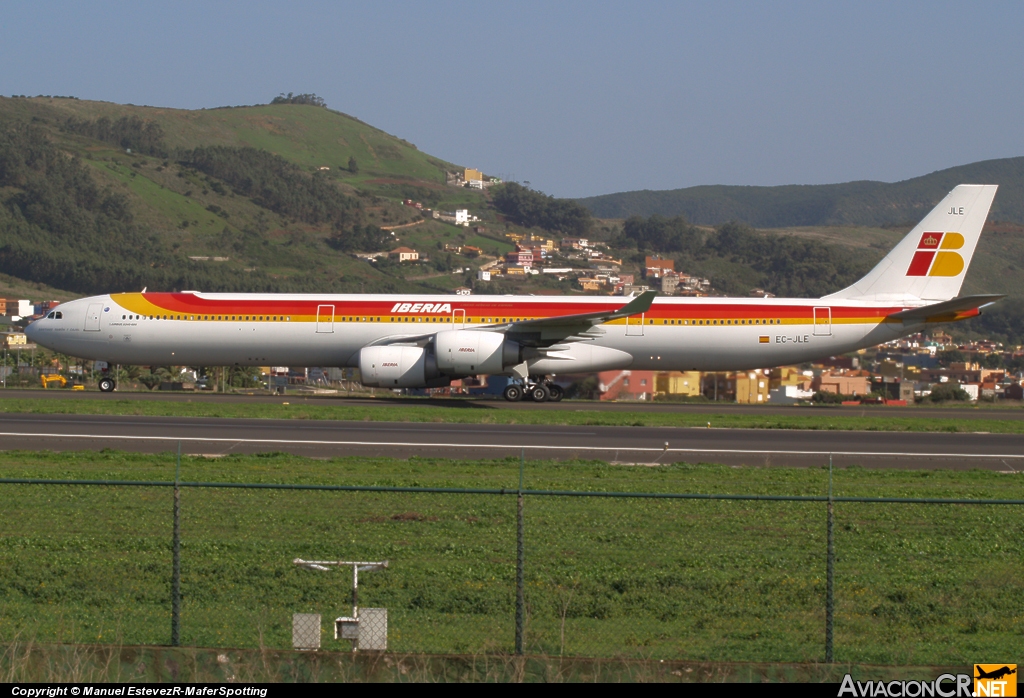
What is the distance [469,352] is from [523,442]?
10.2m

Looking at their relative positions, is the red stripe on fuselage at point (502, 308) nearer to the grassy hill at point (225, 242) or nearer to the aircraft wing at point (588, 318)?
the aircraft wing at point (588, 318)

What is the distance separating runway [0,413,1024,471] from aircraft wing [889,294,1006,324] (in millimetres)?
6671

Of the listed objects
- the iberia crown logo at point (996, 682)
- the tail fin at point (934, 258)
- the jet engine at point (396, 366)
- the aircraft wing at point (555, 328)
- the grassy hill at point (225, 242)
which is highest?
the grassy hill at point (225, 242)

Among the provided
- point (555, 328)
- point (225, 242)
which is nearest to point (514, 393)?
point (555, 328)

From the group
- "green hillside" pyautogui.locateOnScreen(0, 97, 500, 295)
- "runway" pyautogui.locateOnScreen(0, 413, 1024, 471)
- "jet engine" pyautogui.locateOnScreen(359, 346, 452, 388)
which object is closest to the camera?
"runway" pyautogui.locateOnScreen(0, 413, 1024, 471)

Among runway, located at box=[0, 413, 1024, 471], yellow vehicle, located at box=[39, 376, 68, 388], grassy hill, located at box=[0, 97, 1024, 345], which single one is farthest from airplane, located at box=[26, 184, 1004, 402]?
grassy hill, located at box=[0, 97, 1024, 345]

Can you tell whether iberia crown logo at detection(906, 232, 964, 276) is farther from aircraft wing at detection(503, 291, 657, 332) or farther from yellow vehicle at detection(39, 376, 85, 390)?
yellow vehicle at detection(39, 376, 85, 390)

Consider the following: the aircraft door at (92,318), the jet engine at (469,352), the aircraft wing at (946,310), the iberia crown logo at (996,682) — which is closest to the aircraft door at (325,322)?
the jet engine at (469,352)

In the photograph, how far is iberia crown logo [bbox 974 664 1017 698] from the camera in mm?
7574

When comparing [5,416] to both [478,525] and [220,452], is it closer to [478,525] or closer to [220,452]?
[220,452]

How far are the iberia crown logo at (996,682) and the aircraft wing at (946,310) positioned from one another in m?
25.7

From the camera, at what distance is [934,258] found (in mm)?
35469

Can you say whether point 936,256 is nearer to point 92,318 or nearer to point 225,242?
point 92,318

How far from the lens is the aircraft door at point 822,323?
34.6 meters
